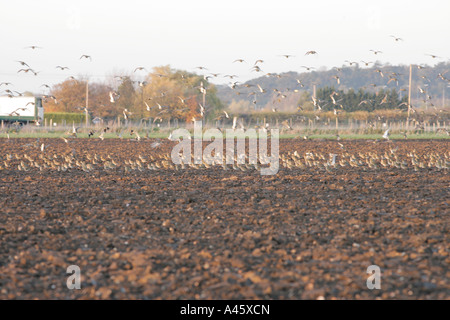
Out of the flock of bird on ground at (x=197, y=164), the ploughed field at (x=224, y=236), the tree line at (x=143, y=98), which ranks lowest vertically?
the ploughed field at (x=224, y=236)

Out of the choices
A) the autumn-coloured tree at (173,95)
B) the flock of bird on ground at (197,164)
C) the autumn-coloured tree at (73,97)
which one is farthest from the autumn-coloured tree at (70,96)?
the flock of bird on ground at (197,164)

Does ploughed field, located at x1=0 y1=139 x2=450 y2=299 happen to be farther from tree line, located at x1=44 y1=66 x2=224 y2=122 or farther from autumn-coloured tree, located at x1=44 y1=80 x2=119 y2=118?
autumn-coloured tree, located at x1=44 y1=80 x2=119 y2=118

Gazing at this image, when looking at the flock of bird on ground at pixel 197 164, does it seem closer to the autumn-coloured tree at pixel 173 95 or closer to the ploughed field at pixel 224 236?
the ploughed field at pixel 224 236

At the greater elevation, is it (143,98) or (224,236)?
(143,98)

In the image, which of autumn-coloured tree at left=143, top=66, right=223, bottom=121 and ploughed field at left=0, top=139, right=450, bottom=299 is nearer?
ploughed field at left=0, top=139, right=450, bottom=299

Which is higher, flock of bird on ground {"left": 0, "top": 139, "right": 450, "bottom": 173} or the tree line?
the tree line

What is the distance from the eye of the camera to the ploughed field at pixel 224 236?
23.2ft

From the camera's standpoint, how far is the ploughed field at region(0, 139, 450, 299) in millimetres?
7062

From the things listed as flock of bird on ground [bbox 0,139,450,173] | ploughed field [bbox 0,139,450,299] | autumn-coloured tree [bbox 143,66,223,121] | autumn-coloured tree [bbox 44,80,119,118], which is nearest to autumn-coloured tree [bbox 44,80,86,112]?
autumn-coloured tree [bbox 44,80,119,118]

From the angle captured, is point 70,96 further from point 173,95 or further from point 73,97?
point 173,95

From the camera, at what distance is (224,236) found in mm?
9602

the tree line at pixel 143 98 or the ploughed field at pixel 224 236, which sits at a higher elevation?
the tree line at pixel 143 98

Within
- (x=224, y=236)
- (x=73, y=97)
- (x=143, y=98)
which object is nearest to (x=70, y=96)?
(x=73, y=97)

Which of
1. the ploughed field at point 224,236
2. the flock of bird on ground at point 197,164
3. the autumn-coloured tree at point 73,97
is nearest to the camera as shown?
the ploughed field at point 224,236
